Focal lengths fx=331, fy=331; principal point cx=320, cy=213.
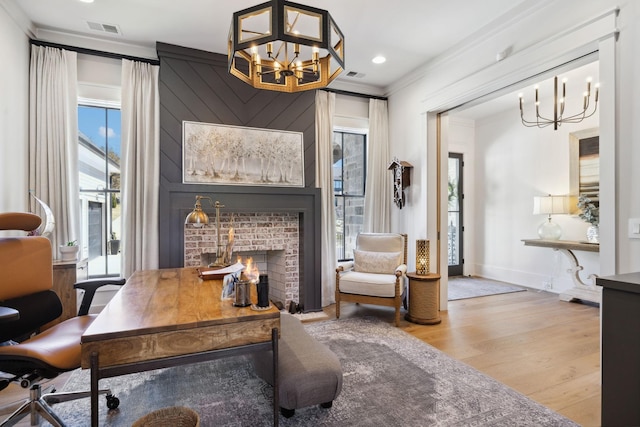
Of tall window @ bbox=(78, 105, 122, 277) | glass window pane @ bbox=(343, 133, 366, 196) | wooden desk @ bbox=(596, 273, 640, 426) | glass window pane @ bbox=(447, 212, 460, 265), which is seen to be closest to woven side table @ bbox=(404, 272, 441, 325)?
glass window pane @ bbox=(343, 133, 366, 196)

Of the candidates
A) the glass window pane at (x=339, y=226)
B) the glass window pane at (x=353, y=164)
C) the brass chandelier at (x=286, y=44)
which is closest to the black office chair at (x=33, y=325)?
the brass chandelier at (x=286, y=44)

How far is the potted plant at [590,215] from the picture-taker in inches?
175

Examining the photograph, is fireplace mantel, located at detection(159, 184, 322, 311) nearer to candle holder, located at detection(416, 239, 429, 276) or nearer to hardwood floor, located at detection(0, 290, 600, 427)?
hardwood floor, located at detection(0, 290, 600, 427)

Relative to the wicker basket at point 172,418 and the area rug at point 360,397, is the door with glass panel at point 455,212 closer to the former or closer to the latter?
the area rug at point 360,397

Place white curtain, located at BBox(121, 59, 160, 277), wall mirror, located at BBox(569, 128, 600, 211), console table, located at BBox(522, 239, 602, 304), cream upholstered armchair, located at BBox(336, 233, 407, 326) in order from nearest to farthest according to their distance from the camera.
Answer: white curtain, located at BBox(121, 59, 160, 277) < cream upholstered armchair, located at BBox(336, 233, 407, 326) < console table, located at BBox(522, 239, 602, 304) < wall mirror, located at BBox(569, 128, 600, 211)

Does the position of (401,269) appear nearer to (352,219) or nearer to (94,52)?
(352,219)

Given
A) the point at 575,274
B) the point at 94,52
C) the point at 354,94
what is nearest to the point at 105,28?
the point at 94,52

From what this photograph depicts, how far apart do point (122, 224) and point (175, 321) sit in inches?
103

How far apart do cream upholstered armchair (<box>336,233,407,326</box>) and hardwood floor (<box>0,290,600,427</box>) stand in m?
0.34

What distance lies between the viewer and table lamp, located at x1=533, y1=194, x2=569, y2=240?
4.90 m

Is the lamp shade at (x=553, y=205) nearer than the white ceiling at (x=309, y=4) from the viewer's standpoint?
No

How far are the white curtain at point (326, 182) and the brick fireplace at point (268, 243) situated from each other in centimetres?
41

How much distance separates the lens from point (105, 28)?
11.0ft

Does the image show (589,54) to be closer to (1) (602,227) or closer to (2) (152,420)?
(1) (602,227)
